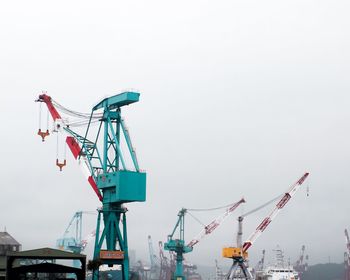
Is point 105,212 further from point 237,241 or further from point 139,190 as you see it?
point 237,241

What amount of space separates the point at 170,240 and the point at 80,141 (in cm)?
7463

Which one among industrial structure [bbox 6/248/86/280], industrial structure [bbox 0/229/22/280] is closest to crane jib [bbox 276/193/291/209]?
industrial structure [bbox 0/229/22/280]

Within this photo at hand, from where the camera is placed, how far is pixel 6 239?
118 metres

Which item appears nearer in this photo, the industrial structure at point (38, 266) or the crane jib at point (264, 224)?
the industrial structure at point (38, 266)

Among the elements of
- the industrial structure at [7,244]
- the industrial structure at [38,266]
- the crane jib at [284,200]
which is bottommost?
the industrial structure at [38,266]

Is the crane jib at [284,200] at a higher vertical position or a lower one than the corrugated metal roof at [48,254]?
higher

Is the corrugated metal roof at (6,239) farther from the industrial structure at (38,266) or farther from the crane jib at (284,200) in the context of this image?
the crane jib at (284,200)

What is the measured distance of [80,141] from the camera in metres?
94.8

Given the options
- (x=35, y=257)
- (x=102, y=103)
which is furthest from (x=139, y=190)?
(x=35, y=257)

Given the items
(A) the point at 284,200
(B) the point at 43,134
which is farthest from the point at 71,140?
(A) the point at 284,200

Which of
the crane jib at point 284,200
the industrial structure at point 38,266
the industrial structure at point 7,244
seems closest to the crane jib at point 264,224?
the crane jib at point 284,200

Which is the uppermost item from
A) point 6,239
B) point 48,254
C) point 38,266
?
point 6,239

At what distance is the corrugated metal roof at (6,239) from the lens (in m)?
116

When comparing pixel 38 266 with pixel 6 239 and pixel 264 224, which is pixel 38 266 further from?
pixel 264 224
